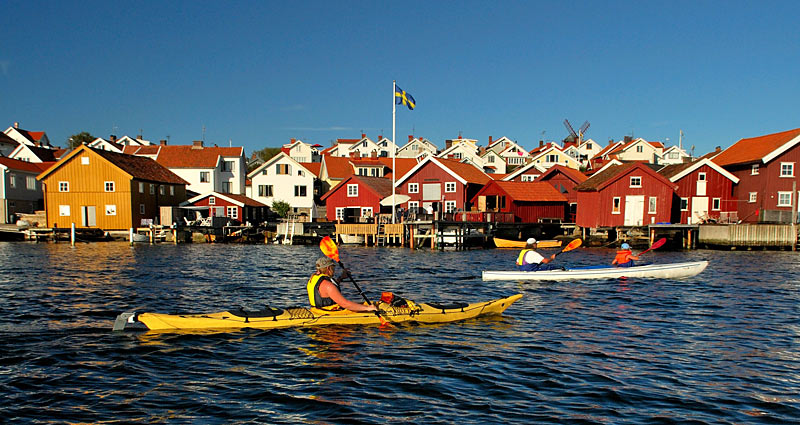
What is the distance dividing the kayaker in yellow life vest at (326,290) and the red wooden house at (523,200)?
39.9 meters

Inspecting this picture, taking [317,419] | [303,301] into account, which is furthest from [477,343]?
[303,301]

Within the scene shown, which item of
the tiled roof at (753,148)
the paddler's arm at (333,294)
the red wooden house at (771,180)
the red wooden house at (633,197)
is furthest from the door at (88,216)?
the tiled roof at (753,148)

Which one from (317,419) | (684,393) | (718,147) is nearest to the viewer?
(317,419)

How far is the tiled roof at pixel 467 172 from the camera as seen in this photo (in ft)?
188

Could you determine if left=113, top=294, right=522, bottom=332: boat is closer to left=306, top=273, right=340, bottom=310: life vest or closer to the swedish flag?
left=306, top=273, right=340, bottom=310: life vest

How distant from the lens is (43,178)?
187ft

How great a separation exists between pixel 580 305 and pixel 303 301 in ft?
30.4

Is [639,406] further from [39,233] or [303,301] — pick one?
[39,233]

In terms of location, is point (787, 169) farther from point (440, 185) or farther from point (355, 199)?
point (355, 199)

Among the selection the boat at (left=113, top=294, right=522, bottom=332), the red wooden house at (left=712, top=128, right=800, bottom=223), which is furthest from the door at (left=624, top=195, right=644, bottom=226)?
the boat at (left=113, top=294, right=522, bottom=332)

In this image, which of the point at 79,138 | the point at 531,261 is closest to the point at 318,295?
the point at 531,261

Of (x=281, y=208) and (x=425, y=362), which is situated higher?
(x=281, y=208)

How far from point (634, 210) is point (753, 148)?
1380 centimetres

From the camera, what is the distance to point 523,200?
177 feet
